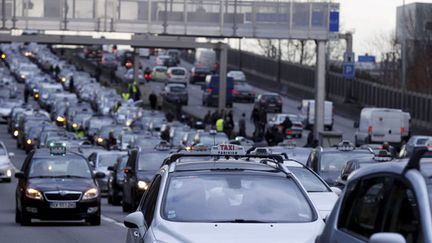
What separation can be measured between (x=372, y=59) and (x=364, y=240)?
7449 centimetres

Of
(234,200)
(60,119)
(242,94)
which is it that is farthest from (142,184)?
(242,94)

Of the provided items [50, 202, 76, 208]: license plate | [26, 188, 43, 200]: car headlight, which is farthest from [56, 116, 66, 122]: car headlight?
[50, 202, 76, 208]: license plate

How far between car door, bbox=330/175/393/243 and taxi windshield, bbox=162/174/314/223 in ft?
8.87

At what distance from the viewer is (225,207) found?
11836 mm

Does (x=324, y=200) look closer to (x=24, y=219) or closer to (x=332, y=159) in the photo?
(x=24, y=219)

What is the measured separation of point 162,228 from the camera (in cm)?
1133

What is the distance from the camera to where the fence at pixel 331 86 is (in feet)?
265

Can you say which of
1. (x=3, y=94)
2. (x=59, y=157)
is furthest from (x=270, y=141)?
(x=3, y=94)

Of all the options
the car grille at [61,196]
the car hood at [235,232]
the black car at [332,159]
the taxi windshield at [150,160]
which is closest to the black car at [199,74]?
the taxi windshield at [150,160]

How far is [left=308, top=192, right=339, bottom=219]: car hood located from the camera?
65.3 ft

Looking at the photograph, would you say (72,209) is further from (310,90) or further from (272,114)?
(310,90)

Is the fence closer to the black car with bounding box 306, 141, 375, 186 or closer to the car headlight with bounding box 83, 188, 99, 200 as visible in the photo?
the black car with bounding box 306, 141, 375, 186

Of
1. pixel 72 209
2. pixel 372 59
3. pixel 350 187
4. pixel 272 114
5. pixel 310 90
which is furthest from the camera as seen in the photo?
pixel 310 90

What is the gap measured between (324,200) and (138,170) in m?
10.0
